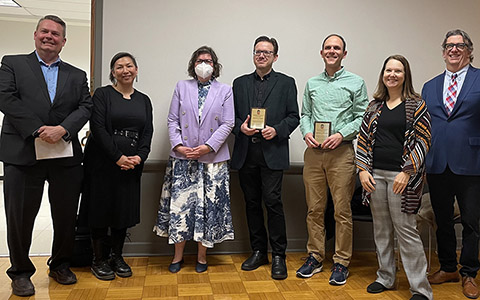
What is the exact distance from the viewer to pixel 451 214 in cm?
279

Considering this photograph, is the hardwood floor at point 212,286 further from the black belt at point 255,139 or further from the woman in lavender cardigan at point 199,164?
the black belt at point 255,139

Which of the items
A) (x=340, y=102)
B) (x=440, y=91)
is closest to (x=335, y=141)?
A: (x=340, y=102)

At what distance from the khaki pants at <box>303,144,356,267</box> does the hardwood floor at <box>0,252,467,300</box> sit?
0.71ft

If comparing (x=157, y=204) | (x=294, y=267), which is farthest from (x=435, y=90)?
(x=157, y=204)

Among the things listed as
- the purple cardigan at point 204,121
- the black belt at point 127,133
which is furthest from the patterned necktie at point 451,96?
the black belt at point 127,133

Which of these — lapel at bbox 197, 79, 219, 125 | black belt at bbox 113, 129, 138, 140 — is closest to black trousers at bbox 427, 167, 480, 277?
lapel at bbox 197, 79, 219, 125

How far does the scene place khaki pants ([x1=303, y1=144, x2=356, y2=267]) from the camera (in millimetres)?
2863

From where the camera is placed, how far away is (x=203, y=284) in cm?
274

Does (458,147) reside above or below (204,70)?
below

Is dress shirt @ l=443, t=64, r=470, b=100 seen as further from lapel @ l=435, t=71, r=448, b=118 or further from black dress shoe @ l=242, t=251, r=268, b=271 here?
black dress shoe @ l=242, t=251, r=268, b=271

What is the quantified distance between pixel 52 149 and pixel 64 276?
859 millimetres

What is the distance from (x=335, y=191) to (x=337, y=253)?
0.45 meters

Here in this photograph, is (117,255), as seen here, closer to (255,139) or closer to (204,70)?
(255,139)

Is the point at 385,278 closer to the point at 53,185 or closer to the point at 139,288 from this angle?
the point at 139,288
